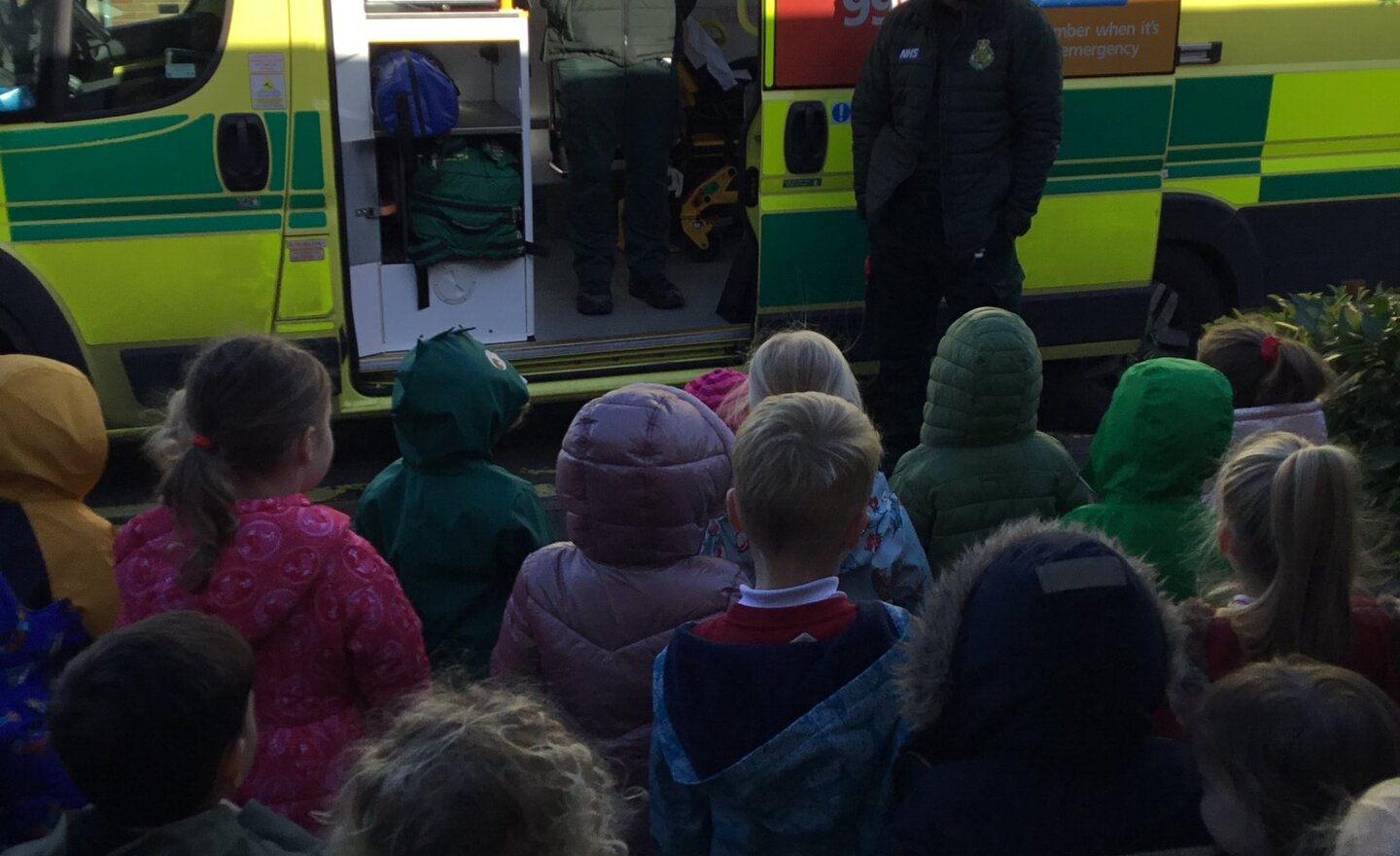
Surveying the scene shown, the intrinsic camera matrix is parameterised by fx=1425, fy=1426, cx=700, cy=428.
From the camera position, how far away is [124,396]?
488 cm

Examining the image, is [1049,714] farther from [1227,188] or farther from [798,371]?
[1227,188]

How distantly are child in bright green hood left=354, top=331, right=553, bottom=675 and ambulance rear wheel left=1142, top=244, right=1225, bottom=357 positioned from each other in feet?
13.0

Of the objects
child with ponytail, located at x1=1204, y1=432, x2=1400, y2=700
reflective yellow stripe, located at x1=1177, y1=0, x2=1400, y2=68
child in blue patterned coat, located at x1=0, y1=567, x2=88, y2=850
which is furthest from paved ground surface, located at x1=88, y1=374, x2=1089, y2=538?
child with ponytail, located at x1=1204, y1=432, x2=1400, y2=700

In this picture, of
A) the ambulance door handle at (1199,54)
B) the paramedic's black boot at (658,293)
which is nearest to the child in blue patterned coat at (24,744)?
the paramedic's black boot at (658,293)

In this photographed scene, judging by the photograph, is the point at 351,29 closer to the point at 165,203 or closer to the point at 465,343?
the point at 165,203

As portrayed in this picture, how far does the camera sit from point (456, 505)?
9.11ft

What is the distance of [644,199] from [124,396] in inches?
103

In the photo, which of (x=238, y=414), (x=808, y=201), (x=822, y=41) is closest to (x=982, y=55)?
(x=822, y=41)

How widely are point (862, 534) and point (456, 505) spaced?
→ 0.79 metres

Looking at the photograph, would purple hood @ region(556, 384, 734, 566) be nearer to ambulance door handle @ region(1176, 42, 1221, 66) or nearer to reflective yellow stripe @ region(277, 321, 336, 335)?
reflective yellow stripe @ region(277, 321, 336, 335)

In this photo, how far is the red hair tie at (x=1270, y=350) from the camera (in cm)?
325

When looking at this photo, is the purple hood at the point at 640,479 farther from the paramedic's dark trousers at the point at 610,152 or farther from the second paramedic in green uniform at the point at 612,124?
the paramedic's dark trousers at the point at 610,152

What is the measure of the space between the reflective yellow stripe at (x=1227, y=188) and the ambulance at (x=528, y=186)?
12 mm

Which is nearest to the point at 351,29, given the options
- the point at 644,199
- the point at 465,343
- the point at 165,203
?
the point at 165,203
